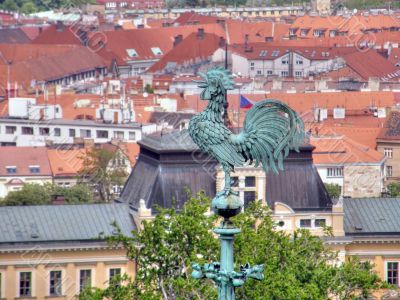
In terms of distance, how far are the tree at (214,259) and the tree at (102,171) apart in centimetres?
3752

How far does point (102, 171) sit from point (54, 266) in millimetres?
30954

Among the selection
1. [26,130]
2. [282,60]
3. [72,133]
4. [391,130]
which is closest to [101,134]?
[72,133]

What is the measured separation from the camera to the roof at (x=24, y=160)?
4237 inches

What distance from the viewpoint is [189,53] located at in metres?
184

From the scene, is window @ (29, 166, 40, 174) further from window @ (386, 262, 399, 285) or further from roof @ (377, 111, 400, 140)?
window @ (386, 262, 399, 285)

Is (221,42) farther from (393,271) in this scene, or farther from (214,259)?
(214,259)

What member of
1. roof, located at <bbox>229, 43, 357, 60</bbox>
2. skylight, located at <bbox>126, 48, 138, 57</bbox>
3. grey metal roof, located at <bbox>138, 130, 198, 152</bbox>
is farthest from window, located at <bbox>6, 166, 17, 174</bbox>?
skylight, located at <bbox>126, 48, 138, 57</bbox>

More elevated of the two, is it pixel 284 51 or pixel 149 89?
pixel 284 51

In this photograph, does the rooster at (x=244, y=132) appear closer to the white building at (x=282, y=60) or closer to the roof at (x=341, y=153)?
the roof at (x=341, y=153)

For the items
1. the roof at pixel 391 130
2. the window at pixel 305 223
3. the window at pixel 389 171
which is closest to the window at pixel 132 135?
the roof at pixel 391 130

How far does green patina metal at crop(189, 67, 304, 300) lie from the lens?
27.9m

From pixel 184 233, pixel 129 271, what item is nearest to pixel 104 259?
pixel 129 271

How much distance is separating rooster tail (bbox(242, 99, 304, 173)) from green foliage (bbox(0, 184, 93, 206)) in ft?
185

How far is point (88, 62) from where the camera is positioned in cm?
18088
